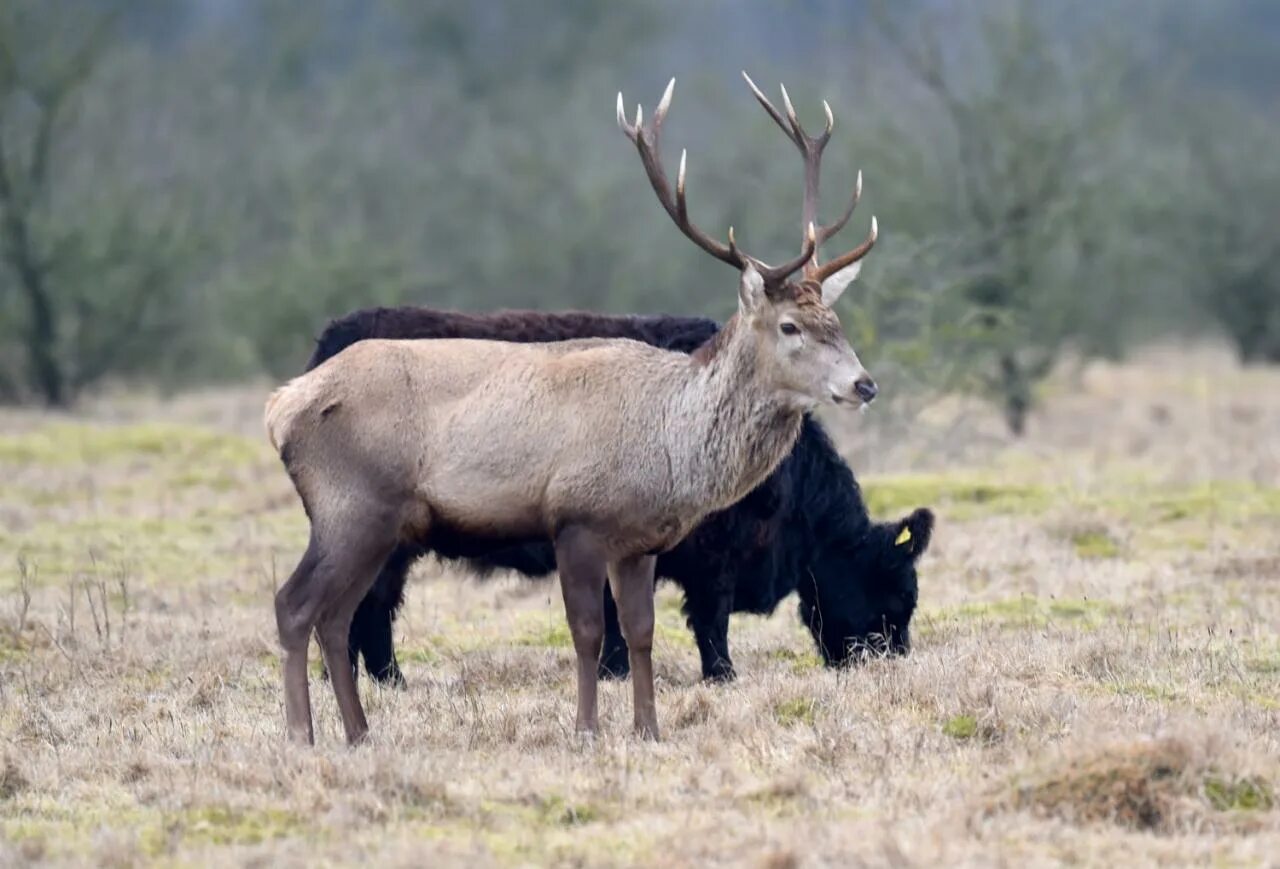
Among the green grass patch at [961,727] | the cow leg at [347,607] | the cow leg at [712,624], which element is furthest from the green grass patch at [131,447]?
the green grass patch at [961,727]

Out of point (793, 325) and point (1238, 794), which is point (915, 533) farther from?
point (1238, 794)

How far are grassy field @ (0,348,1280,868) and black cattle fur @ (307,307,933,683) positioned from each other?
0.96 feet

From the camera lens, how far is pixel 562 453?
26.0 ft

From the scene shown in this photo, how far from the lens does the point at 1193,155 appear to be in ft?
109

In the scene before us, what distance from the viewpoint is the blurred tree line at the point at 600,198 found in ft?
74.6

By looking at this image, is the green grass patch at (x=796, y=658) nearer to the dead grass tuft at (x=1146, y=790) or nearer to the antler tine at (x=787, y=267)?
the antler tine at (x=787, y=267)

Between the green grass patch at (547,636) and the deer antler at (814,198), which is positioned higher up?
the deer antler at (814,198)

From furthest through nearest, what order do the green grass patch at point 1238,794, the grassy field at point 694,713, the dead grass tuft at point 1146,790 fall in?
the green grass patch at point 1238,794 < the dead grass tuft at point 1146,790 < the grassy field at point 694,713

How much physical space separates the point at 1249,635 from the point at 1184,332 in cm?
2485

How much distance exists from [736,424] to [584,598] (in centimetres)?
96

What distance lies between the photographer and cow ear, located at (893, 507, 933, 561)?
32.9ft

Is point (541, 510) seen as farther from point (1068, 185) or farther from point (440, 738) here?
point (1068, 185)

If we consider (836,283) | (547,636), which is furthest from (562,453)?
(547,636)

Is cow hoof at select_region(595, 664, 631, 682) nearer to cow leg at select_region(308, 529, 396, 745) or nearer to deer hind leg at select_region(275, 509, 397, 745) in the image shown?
cow leg at select_region(308, 529, 396, 745)
